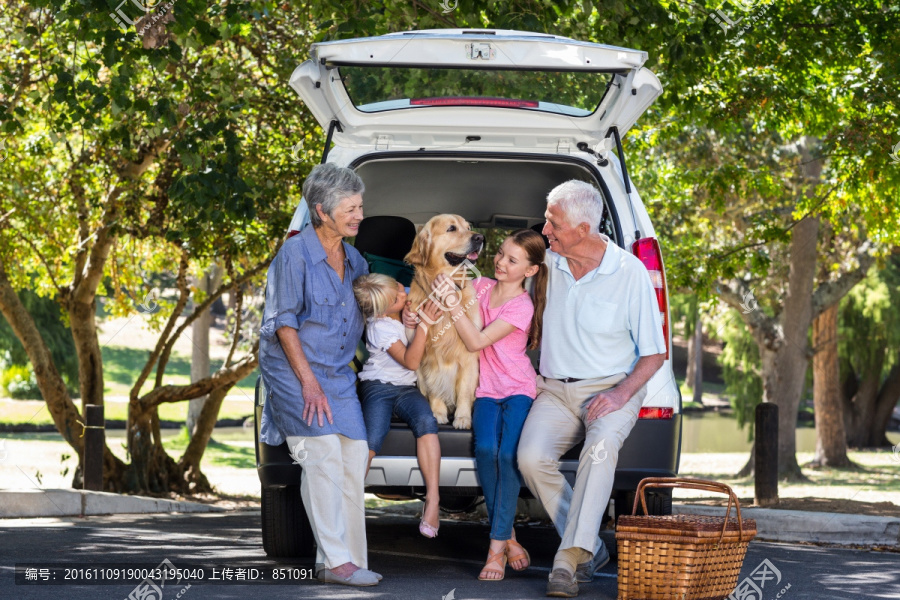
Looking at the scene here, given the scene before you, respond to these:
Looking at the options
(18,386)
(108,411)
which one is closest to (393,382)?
(108,411)

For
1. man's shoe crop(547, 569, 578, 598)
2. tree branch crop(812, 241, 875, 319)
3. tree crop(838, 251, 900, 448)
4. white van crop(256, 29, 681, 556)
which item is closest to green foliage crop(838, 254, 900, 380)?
tree crop(838, 251, 900, 448)

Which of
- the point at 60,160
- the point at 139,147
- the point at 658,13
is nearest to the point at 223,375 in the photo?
the point at 139,147

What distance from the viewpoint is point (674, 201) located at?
1531 cm

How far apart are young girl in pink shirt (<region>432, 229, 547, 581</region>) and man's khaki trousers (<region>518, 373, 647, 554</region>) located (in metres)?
0.09

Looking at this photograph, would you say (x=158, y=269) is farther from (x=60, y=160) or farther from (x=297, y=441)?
(x=297, y=441)

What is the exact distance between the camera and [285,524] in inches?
219

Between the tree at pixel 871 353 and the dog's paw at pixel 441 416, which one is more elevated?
the tree at pixel 871 353

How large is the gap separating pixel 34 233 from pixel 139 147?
9.72 ft

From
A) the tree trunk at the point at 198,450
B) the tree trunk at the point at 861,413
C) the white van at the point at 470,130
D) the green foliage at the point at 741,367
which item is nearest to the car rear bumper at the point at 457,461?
the white van at the point at 470,130

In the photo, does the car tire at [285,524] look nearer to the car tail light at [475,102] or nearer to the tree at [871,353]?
the car tail light at [475,102]

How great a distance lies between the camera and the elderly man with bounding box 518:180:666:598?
488cm

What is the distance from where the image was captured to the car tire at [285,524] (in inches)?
216

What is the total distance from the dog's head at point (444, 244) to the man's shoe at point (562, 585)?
65.6 inches

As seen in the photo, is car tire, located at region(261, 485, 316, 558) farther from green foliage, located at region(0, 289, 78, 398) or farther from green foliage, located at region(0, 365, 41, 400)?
green foliage, located at region(0, 365, 41, 400)
